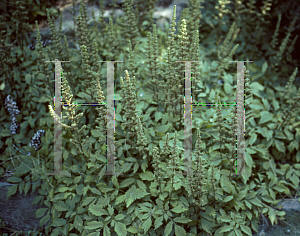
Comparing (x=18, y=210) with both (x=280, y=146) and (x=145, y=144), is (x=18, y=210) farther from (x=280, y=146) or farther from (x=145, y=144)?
(x=280, y=146)

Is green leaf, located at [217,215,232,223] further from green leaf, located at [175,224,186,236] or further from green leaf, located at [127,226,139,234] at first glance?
green leaf, located at [127,226,139,234]

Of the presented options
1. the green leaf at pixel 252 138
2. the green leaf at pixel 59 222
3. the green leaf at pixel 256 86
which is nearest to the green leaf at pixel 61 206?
the green leaf at pixel 59 222

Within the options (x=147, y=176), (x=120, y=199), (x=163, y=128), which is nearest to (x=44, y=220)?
(x=120, y=199)

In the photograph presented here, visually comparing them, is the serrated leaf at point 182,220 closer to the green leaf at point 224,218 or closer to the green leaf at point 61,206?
the green leaf at point 224,218

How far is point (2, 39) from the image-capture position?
3.88 metres

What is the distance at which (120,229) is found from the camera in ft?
9.85

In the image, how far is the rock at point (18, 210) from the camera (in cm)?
366

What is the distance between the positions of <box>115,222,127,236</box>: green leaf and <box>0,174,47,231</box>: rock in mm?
1293

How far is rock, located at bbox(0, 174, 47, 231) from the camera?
144 inches

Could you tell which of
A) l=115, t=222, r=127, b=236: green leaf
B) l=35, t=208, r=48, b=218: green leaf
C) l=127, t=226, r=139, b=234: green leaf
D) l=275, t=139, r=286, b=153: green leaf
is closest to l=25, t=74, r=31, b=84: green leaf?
l=35, t=208, r=48, b=218: green leaf

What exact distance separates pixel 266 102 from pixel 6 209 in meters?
4.27

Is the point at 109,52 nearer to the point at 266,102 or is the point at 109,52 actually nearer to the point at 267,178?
the point at 266,102

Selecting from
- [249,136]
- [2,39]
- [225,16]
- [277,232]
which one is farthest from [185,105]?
[225,16]

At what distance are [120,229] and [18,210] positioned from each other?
5.44ft
